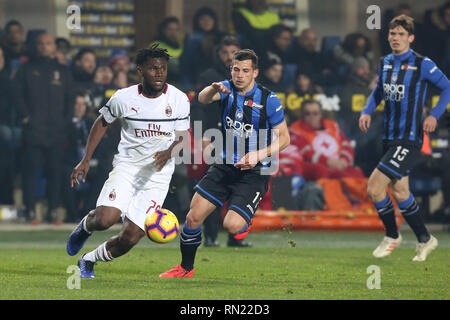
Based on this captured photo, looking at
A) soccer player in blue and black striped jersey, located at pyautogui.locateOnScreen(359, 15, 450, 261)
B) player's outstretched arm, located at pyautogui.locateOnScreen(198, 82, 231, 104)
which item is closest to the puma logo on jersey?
soccer player in blue and black striped jersey, located at pyautogui.locateOnScreen(359, 15, 450, 261)

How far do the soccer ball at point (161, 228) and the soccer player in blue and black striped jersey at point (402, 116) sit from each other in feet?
10.0

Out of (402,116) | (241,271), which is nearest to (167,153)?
(241,271)

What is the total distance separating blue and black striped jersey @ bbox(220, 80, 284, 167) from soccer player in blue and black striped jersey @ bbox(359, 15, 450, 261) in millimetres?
1978

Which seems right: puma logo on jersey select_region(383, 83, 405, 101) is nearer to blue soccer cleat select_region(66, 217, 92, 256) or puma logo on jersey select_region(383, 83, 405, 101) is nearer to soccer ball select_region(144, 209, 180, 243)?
soccer ball select_region(144, 209, 180, 243)

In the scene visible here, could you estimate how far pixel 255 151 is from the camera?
8.99m

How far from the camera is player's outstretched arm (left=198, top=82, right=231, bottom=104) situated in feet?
28.8

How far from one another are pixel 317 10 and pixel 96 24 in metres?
4.06

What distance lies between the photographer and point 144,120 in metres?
8.93

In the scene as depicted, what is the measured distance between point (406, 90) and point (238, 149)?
2.64m

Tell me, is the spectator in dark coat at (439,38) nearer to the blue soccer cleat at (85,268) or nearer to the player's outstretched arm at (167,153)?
the player's outstretched arm at (167,153)

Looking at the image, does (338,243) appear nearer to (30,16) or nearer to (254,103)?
(254,103)

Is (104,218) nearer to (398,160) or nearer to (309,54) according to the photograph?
(398,160)

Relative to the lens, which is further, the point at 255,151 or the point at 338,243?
the point at 338,243

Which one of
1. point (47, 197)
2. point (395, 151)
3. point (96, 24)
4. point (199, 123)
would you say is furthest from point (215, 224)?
point (96, 24)
